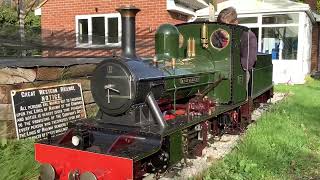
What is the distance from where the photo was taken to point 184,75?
6.14m

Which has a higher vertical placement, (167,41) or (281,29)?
(281,29)

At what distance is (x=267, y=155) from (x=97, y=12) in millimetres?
11406

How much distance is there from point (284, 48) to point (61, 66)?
507 inches

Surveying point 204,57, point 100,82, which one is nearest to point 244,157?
point 204,57

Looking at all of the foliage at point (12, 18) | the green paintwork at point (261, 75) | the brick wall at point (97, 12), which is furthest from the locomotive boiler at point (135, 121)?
the foliage at point (12, 18)

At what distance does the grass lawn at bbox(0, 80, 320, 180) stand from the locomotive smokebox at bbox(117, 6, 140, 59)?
187 cm

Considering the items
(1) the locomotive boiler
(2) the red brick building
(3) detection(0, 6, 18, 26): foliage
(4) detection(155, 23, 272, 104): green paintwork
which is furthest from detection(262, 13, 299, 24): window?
(3) detection(0, 6, 18, 26): foliage

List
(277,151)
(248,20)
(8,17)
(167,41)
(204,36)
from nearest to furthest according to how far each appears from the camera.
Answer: (167,41) → (277,151) → (204,36) → (248,20) → (8,17)

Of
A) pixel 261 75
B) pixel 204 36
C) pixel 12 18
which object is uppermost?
pixel 12 18

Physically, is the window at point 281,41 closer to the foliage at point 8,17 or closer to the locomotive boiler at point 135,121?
the locomotive boiler at point 135,121

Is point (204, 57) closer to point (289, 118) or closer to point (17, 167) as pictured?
point (289, 118)

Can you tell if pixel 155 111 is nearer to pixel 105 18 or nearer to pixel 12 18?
pixel 105 18

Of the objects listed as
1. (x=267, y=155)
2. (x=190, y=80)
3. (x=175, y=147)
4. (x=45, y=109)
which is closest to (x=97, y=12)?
(x=45, y=109)

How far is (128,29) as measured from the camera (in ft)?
17.2
